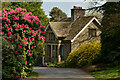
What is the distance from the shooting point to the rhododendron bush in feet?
44.1

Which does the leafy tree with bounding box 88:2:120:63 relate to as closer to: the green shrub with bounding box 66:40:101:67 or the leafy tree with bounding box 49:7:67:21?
the green shrub with bounding box 66:40:101:67

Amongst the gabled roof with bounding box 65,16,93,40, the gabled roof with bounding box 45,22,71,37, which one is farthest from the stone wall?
the gabled roof with bounding box 45,22,71,37

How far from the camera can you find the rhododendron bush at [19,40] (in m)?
13.5

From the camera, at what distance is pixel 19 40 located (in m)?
14.1

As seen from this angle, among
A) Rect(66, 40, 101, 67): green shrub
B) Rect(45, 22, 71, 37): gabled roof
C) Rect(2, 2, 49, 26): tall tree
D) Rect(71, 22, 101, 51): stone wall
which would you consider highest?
Rect(2, 2, 49, 26): tall tree

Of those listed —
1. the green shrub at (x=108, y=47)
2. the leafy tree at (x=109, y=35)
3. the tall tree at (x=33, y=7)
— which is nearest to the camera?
the leafy tree at (x=109, y=35)

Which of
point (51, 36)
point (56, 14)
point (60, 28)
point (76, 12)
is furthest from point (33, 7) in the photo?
point (56, 14)

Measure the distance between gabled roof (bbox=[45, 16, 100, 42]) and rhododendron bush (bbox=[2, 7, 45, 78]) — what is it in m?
14.1

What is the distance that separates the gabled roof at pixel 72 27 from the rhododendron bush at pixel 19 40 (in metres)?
14.1

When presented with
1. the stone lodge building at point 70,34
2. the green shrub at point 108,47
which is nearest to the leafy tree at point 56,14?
the stone lodge building at point 70,34


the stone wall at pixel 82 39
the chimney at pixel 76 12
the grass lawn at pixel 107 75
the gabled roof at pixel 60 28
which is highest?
the chimney at pixel 76 12

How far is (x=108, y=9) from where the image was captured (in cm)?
1689

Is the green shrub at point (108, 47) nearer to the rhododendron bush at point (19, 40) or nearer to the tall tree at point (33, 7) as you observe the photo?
the rhododendron bush at point (19, 40)

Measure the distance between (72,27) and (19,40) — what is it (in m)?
18.4
